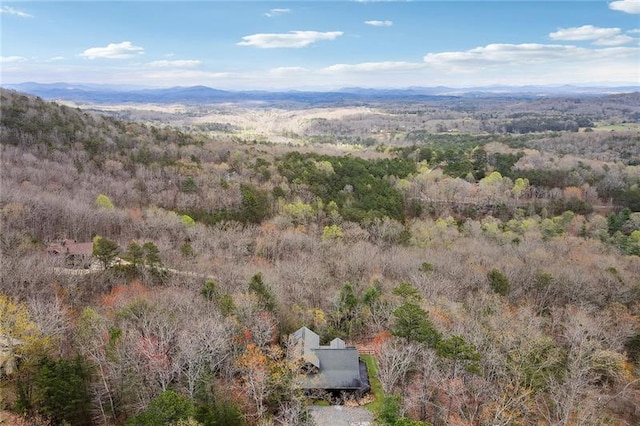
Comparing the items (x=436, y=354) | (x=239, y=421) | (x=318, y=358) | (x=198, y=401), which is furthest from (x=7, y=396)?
(x=436, y=354)

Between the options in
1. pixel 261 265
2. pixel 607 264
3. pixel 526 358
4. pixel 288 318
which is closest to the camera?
pixel 526 358

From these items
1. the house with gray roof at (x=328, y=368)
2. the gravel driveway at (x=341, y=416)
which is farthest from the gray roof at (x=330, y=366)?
the gravel driveway at (x=341, y=416)

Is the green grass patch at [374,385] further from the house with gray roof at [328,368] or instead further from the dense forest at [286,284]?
the house with gray roof at [328,368]

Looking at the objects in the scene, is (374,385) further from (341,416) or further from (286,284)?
(286,284)

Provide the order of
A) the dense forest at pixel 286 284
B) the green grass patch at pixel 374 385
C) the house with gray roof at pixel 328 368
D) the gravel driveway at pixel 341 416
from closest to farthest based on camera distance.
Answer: the dense forest at pixel 286 284 → the gravel driveway at pixel 341 416 → the green grass patch at pixel 374 385 → the house with gray roof at pixel 328 368

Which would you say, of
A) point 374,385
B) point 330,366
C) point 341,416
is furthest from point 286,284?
point 341,416

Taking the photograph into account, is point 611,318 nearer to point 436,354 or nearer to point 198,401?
point 436,354

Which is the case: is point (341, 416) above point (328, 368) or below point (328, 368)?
below
